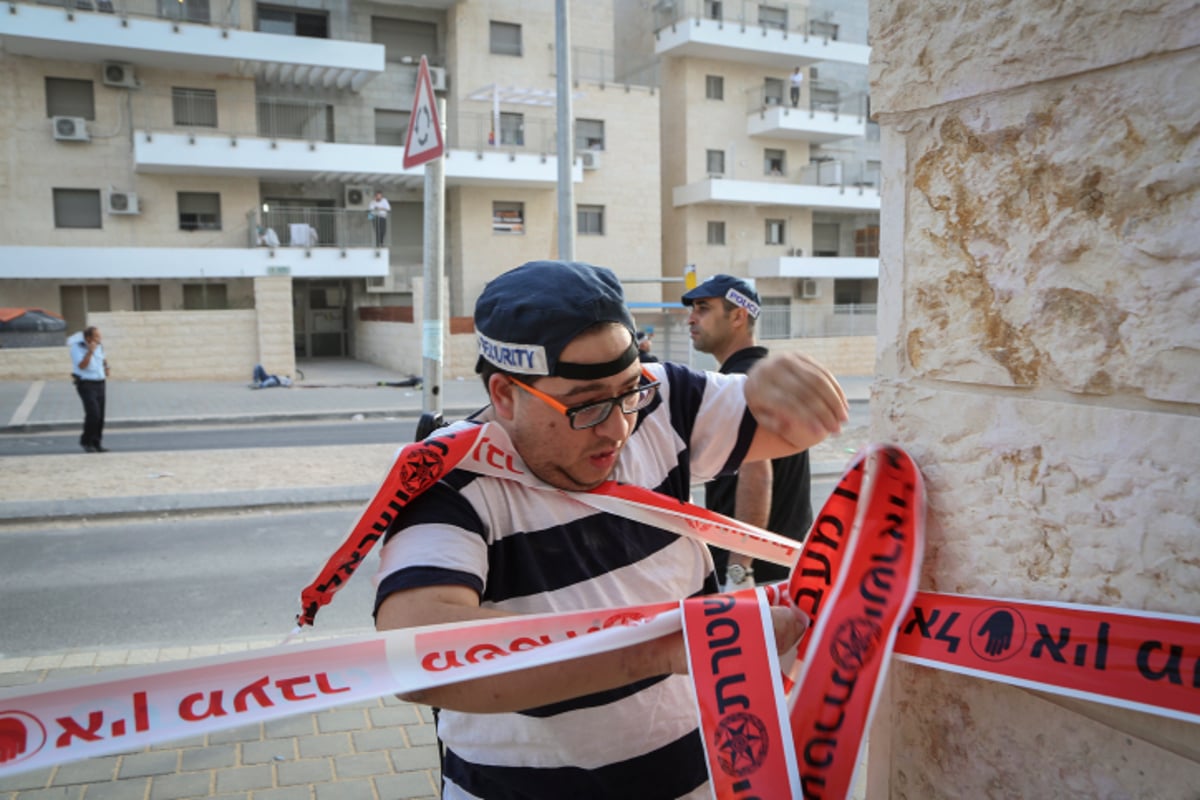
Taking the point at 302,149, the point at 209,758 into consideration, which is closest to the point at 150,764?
the point at 209,758

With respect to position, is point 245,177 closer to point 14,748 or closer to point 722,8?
point 722,8

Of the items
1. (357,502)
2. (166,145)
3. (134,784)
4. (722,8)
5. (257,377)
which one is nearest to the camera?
(134,784)

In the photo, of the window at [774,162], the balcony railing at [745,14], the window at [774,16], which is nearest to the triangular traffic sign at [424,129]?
the balcony railing at [745,14]

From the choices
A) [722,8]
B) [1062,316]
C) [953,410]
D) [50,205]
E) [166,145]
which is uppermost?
[722,8]

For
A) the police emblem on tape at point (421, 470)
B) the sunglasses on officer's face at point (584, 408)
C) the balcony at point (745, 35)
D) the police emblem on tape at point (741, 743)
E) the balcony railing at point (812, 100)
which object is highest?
the balcony at point (745, 35)

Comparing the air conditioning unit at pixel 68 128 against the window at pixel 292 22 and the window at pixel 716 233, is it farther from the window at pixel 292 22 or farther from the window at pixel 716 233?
the window at pixel 716 233

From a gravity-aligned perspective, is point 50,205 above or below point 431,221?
above

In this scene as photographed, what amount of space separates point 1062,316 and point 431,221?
632 centimetres

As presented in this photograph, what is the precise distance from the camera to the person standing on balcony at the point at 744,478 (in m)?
3.85

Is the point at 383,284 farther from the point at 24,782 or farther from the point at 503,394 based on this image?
the point at 503,394

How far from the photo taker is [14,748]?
4.39 ft

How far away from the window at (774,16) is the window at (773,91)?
7.07ft

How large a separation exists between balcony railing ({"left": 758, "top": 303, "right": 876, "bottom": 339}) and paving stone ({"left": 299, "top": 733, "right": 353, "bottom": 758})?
28.7 meters

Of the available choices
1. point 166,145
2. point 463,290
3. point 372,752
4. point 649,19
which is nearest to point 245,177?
point 166,145
